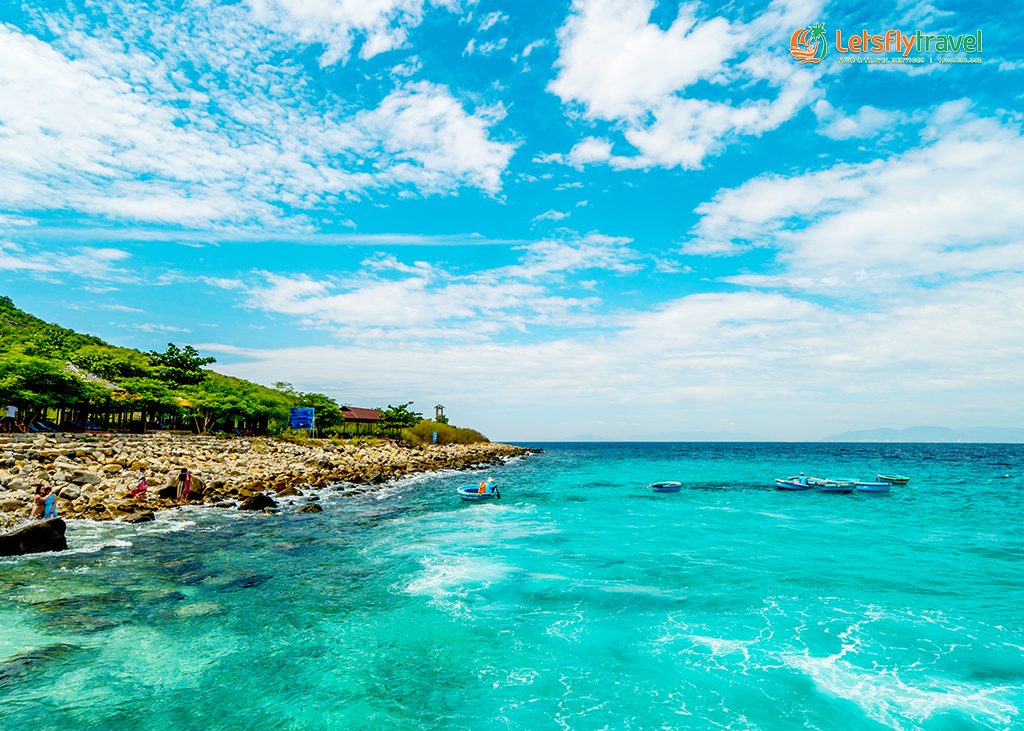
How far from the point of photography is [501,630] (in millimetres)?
13023

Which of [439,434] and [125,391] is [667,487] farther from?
[439,434]

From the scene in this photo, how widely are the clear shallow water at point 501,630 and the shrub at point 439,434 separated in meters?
69.2

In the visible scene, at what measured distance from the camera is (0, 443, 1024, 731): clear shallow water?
9.34 m

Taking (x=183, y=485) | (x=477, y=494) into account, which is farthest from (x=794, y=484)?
(x=183, y=485)

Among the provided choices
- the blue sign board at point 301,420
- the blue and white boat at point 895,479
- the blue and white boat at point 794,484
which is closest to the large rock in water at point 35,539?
the blue and white boat at point 794,484

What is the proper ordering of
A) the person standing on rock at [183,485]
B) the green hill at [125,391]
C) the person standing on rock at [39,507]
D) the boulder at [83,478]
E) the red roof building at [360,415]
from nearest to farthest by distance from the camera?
1. the person standing on rock at [39,507]
2. the boulder at [83,478]
3. the person standing on rock at [183,485]
4. the green hill at [125,391]
5. the red roof building at [360,415]

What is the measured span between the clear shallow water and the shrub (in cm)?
6923

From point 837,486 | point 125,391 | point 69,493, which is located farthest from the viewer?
point 125,391

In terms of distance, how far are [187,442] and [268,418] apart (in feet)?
76.9

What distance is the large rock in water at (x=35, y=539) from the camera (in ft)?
54.5

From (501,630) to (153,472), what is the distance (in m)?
28.1

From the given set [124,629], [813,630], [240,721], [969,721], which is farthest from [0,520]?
[969,721]

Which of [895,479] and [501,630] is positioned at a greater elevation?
[895,479]

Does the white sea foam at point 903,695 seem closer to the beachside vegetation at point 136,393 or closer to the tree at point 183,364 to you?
the beachside vegetation at point 136,393
